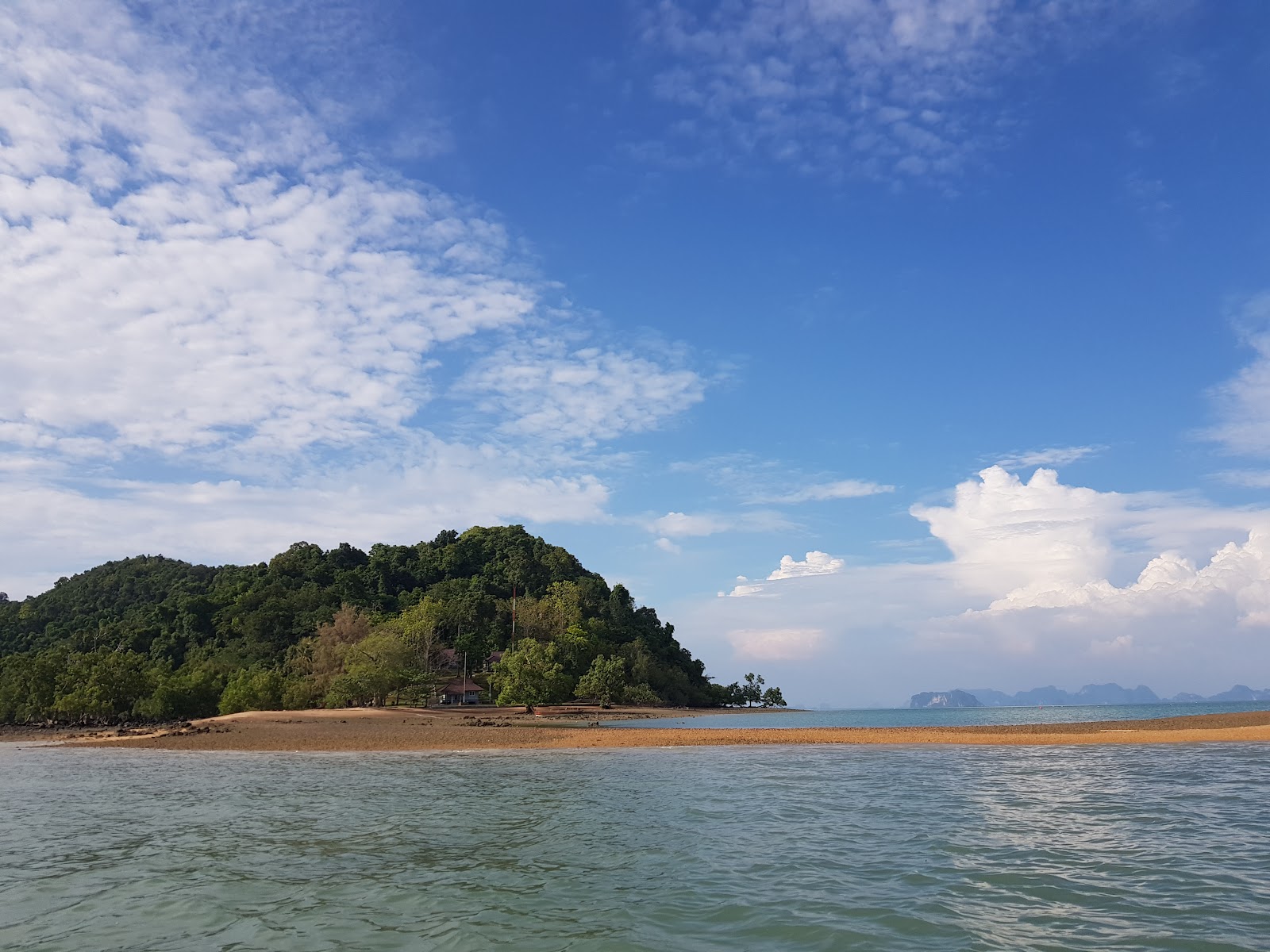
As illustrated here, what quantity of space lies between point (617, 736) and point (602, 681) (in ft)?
186

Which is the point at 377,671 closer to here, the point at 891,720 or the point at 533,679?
the point at 533,679

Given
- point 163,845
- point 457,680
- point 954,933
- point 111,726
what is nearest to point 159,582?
point 457,680

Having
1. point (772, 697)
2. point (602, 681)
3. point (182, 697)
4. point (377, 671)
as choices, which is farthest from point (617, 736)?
point (772, 697)

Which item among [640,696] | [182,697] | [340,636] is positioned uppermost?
[340,636]

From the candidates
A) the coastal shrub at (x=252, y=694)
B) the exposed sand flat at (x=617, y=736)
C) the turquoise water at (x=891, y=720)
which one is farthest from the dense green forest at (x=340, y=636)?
the exposed sand flat at (x=617, y=736)

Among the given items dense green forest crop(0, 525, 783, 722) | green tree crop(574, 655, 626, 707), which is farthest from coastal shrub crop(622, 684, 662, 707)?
green tree crop(574, 655, 626, 707)

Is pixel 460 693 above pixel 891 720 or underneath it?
above

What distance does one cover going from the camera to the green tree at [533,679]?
99.6m

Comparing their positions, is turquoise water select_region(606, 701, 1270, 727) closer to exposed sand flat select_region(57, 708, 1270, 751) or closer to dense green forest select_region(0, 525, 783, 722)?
exposed sand flat select_region(57, 708, 1270, 751)

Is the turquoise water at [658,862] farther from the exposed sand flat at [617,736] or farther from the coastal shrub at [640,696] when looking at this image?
the coastal shrub at [640,696]

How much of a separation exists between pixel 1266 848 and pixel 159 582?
195469 mm

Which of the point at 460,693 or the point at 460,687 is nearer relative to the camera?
the point at 460,693

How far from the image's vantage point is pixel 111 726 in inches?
2965

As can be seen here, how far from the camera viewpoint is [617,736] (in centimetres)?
5297
